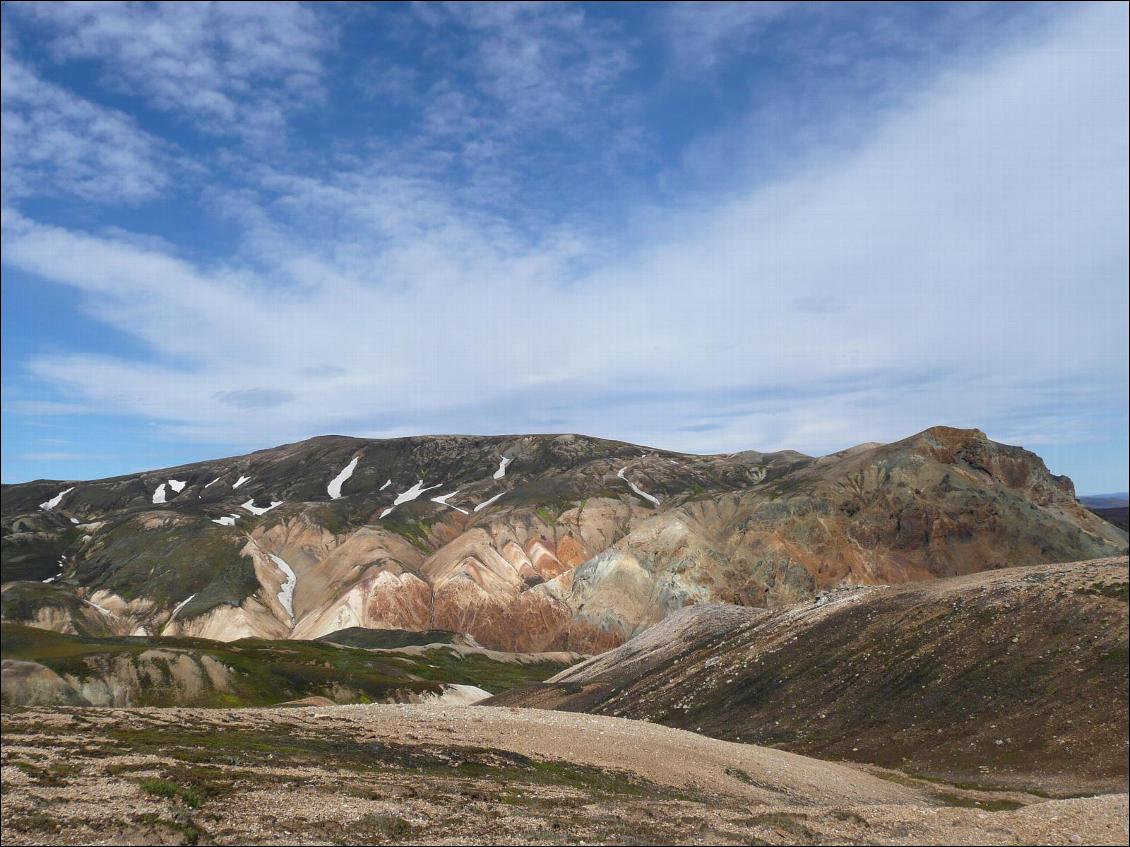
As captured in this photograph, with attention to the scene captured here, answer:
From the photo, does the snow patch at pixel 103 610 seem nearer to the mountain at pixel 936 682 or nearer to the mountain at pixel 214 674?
the mountain at pixel 214 674

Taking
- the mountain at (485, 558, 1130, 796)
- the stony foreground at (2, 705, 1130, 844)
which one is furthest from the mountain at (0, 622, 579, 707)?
the stony foreground at (2, 705, 1130, 844)

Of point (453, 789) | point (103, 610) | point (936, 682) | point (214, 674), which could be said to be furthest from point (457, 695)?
point (103, 610)

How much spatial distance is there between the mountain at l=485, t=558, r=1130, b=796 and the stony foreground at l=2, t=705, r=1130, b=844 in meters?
6.27

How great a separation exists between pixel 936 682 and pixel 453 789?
1676 inches

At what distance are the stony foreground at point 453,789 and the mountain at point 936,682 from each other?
20.6 ft

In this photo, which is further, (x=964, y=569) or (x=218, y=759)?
(x=964, y=569)

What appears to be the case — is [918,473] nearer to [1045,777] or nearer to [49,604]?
[1045,777]

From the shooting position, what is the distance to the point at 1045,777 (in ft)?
134

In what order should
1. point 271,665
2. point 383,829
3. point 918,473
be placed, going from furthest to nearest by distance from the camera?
point 918,473
point 271,665
point 383,829

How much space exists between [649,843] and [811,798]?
18.8 meters

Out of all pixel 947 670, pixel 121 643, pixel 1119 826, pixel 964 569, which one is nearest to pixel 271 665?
pixel 121 643

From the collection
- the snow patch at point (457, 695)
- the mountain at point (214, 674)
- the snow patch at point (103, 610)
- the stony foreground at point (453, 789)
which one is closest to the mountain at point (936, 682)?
the stony foreground at point (453, 789)

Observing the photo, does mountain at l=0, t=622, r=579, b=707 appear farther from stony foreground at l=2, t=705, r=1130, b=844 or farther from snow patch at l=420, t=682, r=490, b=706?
stony foreground at l=2, t=705, r=1130, b=844

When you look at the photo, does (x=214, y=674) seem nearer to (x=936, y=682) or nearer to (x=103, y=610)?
(x=936, y=682)
